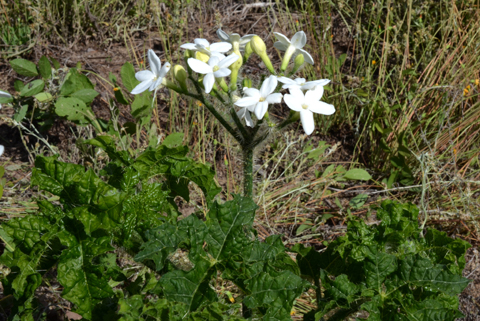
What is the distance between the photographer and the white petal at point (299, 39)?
1763 millimetres

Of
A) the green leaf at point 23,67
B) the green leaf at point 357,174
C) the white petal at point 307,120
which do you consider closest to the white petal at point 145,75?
the white petal at point 307,120

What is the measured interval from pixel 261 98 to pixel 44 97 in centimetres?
184

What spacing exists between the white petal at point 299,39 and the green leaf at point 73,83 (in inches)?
62.7

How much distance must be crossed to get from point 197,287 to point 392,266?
25.7 inches

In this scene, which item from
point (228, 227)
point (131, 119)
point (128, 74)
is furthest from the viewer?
point (131, 119)

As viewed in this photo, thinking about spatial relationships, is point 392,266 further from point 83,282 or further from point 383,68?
point 383,68

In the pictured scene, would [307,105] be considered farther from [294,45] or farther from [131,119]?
[131,119]

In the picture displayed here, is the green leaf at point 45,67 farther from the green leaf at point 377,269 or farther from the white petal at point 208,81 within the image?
the green leaf at point 377,269

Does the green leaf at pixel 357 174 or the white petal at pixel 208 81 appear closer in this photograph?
the white petal at pixel 208 81

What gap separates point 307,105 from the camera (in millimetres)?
1655

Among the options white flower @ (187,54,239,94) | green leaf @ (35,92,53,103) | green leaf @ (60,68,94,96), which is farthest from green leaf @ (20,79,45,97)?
white flower @ (187,54,239,94)

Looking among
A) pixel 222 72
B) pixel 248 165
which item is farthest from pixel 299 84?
pixel 248 165

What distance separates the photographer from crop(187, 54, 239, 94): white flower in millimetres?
1604

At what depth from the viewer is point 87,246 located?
1425 mm
